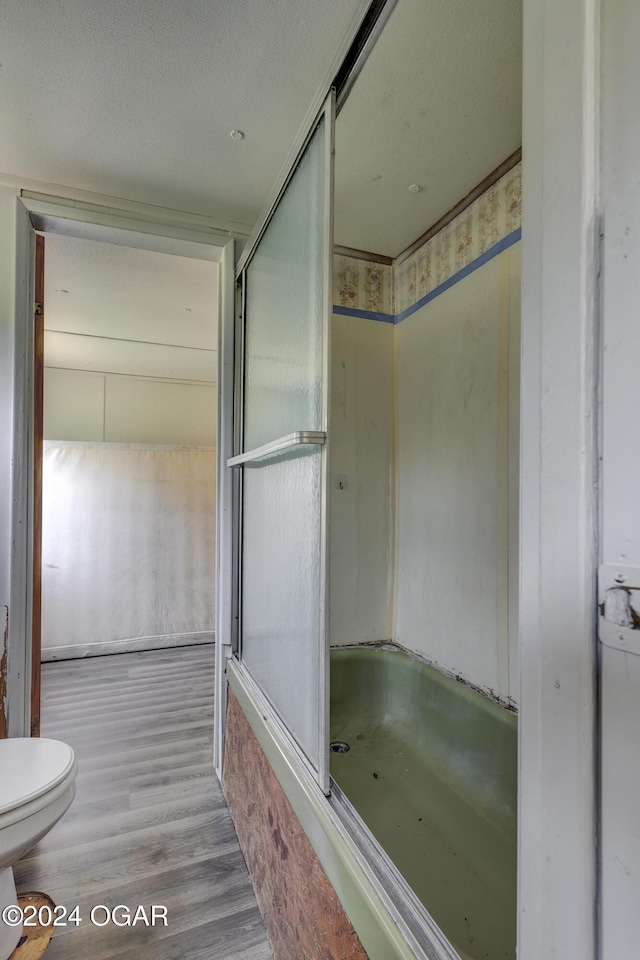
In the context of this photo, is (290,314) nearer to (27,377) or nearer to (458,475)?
(458,475)

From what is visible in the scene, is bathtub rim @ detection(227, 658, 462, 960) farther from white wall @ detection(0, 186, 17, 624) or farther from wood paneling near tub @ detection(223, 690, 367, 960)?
white wall @ detection(0, 186, 17, 624)

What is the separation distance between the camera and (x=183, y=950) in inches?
52.2

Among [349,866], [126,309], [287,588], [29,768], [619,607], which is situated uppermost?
[126,309]

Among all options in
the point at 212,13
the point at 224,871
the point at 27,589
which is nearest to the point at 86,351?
the point at 27,589

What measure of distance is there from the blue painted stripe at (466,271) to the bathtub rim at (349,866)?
1878 mm

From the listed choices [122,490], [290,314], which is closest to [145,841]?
[290,314]

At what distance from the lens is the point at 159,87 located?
1.40 m

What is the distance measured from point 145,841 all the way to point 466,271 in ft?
8.64

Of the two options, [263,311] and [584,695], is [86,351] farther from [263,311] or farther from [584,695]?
[584,695]

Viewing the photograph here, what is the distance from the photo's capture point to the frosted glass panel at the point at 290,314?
3.91 ft

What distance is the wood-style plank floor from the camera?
137cm

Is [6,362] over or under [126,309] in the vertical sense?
under

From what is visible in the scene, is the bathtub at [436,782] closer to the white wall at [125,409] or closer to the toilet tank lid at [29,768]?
the toilet tank lid at [29,768]

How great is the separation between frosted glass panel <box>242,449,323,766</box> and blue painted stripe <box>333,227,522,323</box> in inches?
40.9
